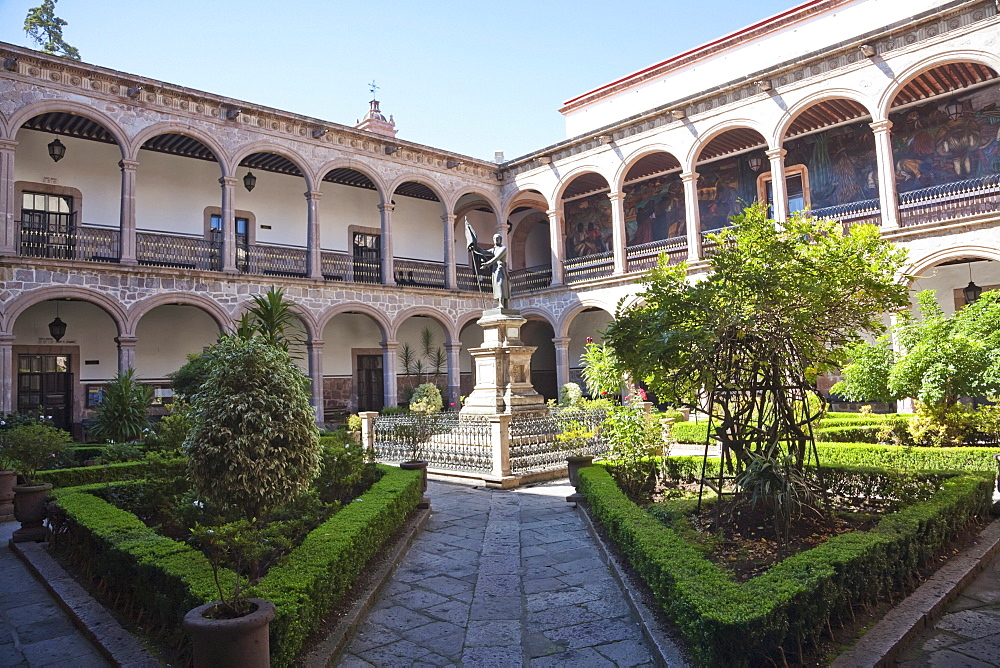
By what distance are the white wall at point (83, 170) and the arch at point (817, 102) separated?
14888mm

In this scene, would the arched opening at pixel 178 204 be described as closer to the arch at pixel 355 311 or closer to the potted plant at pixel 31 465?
the arch at pixel 355 311

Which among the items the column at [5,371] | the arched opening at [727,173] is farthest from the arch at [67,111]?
the arched opening at [727,173]

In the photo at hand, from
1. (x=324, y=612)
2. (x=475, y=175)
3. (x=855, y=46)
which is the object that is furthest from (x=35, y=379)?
(x=855, y=46)

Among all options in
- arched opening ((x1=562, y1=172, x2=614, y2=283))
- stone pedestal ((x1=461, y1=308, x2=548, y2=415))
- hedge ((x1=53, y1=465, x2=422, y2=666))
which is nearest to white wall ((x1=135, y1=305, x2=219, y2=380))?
stone pedestal ((x1=461, y1=308, x2=548, y2=415))

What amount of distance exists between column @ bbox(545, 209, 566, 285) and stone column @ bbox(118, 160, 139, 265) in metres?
10.4

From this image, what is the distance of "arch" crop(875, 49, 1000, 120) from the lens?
12.0 metres

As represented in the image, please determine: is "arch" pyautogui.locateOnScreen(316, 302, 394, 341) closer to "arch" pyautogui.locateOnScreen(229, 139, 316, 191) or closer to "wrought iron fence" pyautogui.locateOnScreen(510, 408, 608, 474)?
"arch" pyautogui.locateOnScreen(229, 139, 316, 191)

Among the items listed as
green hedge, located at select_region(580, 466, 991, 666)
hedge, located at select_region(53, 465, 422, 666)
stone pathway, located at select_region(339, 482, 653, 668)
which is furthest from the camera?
stone pathway, located at select_region(339, 482, 653, 668)

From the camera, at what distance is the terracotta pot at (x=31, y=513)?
6.18 meters

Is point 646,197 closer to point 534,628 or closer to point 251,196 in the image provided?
point 251,196

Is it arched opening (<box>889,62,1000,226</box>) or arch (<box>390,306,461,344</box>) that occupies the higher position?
arched opening (<box>889,62,1000,226</box>)

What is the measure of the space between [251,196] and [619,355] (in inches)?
585

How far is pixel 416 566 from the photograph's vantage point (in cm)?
518

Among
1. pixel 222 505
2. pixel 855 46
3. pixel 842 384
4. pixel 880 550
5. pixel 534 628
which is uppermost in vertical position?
pixel 855 46
